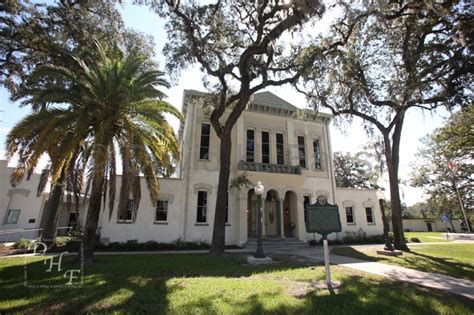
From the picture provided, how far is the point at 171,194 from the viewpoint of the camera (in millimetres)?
15859

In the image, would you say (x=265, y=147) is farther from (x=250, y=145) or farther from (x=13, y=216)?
(x=13, y=216)

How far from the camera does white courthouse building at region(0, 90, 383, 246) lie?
51.2ft

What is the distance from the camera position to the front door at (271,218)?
17984mm

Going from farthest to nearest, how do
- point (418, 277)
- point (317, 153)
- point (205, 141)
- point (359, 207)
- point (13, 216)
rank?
point (359, 207) → point (317, 153) → point (205, 141) → point (13, 216) → point (418, 277)

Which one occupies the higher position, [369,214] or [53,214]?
[369,214]

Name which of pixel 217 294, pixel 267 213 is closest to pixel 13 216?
pixel 267 213

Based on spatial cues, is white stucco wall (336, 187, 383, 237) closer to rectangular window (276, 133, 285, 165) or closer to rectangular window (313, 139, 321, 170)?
rectangular window (313, 139, 321, 170)

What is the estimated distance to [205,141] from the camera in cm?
1778

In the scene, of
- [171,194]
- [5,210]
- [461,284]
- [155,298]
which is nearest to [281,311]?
[155,298]

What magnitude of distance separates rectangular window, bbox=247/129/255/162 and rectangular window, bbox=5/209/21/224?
1672cm

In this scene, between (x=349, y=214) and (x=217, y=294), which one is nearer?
(x=217, y=294)

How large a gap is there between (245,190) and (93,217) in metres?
9.64

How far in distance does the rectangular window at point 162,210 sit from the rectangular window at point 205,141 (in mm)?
4002

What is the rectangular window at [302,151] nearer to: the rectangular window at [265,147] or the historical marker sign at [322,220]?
the rectangular window at [265,147]
